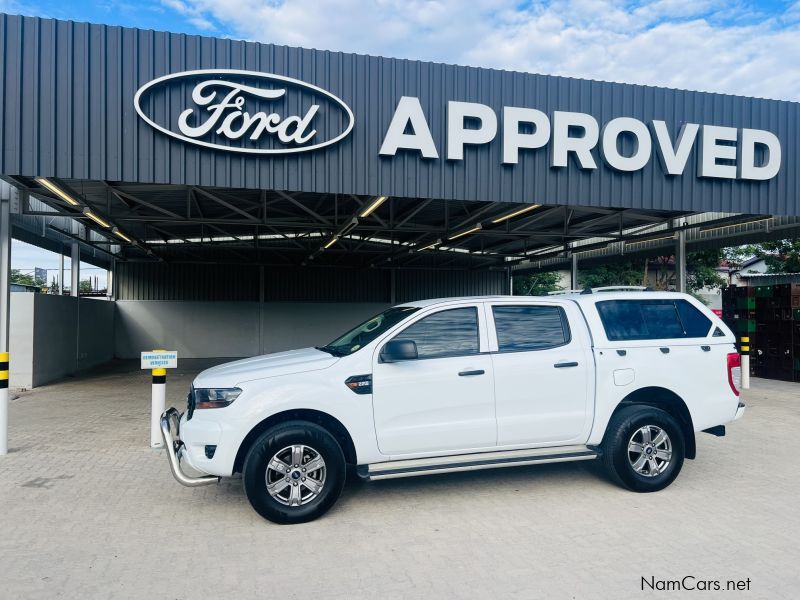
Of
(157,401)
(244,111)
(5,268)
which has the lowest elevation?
(157,401)

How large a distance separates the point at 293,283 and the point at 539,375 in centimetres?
1954

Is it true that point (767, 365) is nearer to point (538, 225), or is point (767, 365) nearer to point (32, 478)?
point (538, 225)

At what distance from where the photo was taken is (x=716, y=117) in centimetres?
1116

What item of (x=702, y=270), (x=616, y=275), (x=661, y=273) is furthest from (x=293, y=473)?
(x=661, y=273)

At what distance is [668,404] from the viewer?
577cm

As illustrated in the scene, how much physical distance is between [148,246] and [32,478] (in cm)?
1442

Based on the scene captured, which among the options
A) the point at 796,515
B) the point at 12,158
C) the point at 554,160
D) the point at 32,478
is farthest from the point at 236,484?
the point at 554,160

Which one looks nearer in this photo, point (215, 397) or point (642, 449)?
point (215, 397)

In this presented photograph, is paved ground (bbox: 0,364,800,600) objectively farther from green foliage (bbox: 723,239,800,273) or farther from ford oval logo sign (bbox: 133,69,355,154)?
green foliage (bbox: 723,239,800,273)

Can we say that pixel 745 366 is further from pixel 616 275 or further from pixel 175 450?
pixel 616 275

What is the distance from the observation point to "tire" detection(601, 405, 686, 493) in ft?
17.9

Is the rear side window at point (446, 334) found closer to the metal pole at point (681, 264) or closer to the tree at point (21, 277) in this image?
the metal pole at point (681, 264)

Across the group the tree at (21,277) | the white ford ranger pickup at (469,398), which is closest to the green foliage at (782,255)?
the white ford ranger pickup at (469,398)

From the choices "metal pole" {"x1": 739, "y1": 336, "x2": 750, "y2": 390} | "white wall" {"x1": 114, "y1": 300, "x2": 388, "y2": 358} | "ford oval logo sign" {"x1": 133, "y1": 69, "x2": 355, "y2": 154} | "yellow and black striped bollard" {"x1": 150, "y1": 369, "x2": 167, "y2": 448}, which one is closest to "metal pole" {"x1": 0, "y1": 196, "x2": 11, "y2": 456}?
"ford oval logo sign" {"x1": 133, "y1": 69, "x2": 355, "y2": 154}
